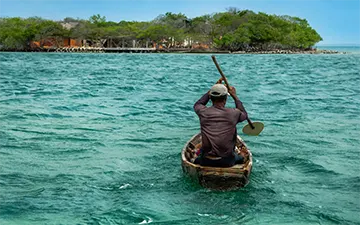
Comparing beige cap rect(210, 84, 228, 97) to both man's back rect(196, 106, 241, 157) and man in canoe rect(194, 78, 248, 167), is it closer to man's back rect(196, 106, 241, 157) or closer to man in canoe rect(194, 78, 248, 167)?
man in canoe rect(194, 78, 248, 167)

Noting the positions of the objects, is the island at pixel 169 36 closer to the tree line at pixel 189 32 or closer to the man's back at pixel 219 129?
the tree line at pixel 189 32

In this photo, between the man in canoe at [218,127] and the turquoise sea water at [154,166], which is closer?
the turquoise sea water at [154,166]

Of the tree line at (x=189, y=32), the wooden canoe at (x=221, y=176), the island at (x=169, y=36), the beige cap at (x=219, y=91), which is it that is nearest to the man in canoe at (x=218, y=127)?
the beige cap at (x=219, y=91)

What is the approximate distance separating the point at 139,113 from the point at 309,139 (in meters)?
7.04

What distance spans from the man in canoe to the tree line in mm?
109392

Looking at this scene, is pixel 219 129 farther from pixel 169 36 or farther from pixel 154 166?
pixel 169 36

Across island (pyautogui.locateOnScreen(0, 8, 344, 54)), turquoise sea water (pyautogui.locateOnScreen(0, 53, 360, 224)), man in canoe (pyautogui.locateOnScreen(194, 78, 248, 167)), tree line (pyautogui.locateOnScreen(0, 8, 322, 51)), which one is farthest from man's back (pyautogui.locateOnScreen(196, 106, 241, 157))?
tree line (pyautogui.locateOnScreen(0, 8, 322, 51))

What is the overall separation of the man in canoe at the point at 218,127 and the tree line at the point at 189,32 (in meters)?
109

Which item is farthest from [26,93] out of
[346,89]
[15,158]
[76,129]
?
[346,89]

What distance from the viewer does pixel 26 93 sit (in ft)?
84.1

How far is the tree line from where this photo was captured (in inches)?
4596

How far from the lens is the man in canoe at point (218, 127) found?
8.55m

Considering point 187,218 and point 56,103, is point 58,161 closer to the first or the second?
point 187,218

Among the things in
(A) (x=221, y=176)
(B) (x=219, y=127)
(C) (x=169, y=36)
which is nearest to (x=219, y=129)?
(B) (x=219, y=127)
